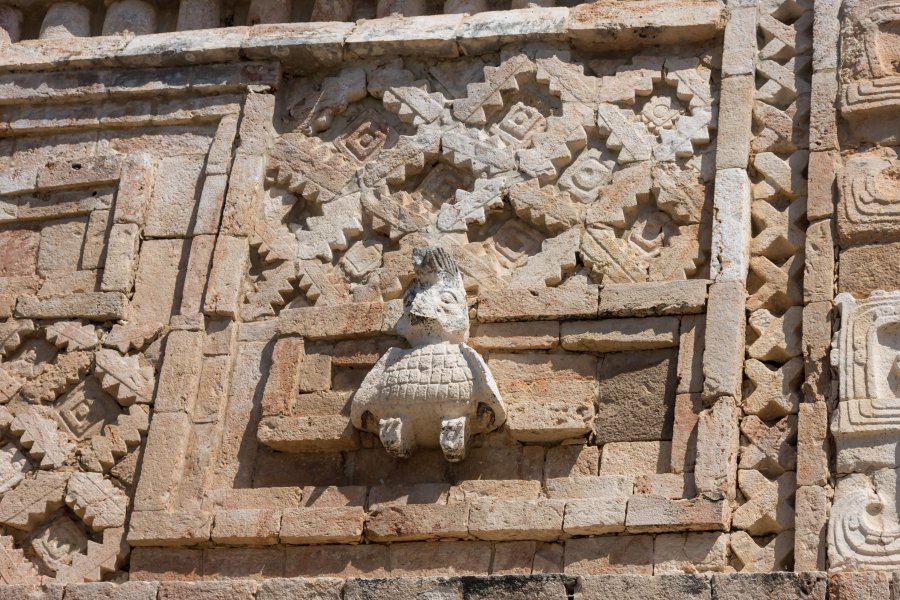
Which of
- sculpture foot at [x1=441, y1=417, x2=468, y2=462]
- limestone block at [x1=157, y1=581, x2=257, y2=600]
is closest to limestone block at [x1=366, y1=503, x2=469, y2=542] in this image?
sculpture foot at [x1=441, y1=417, x2=468, y2=462]

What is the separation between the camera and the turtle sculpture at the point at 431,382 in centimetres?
948

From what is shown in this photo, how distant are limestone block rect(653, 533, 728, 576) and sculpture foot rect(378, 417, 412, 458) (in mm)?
1417

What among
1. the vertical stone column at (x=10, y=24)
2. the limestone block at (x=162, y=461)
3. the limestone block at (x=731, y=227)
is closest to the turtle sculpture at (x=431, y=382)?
the limestone block at (x=162, y=461)

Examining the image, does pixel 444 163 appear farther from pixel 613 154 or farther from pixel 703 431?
pixel 703 431

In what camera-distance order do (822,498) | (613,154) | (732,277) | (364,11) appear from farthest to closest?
(364,11)
(613,154)
(732,277)
(822,498)

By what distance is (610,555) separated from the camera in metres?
9.07

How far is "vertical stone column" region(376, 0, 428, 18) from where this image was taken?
11.2 m

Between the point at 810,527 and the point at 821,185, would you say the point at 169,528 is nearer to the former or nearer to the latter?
the point at 810,527

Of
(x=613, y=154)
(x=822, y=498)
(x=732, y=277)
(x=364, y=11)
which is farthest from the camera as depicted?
(x=364, y=11)

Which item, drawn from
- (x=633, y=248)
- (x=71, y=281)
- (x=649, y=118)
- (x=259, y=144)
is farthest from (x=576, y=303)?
(x=71, y=281)

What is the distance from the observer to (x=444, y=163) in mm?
10656

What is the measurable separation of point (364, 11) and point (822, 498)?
441cm

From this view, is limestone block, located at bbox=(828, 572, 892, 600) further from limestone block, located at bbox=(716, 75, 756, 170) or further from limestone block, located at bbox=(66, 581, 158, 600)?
limestone block, located at bbox=(66, 581, 158, 600)

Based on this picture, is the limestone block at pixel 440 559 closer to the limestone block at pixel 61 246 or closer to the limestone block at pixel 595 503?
the limestone block at pixel 595 503
